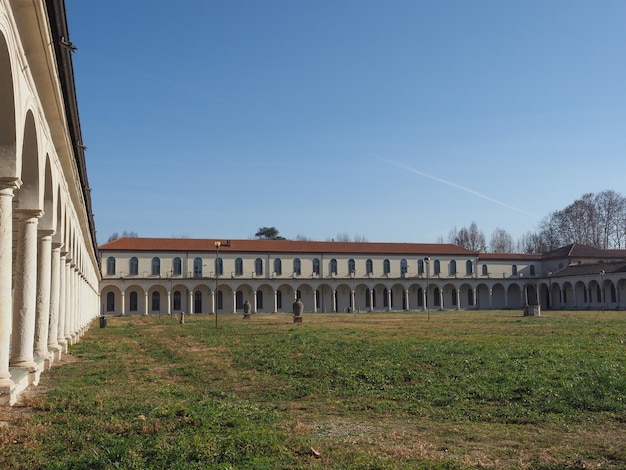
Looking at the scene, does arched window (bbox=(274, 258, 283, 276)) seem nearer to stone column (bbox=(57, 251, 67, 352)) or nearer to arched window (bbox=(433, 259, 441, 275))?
arched window (bbox=(433, 259, 441, 275))

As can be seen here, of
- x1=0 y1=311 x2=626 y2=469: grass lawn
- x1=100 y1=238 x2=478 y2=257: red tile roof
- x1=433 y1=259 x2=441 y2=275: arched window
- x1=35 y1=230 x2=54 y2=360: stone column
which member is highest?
x1=100 y1=238 x2=478 y2=257: red tile roof

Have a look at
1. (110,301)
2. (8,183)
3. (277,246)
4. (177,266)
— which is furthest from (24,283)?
(277,246)

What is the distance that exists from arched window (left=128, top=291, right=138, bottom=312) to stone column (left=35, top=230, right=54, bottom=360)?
180ft

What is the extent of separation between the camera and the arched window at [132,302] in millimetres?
65750

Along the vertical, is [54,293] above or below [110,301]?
below

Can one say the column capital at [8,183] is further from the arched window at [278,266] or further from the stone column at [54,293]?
the arched window at [278,266]

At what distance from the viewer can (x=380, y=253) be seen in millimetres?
74000

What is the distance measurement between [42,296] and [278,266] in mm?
58023

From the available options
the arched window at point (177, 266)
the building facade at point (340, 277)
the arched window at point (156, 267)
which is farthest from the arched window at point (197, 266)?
the arched window at point (156, 267)

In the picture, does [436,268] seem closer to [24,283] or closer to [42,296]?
[42,296]

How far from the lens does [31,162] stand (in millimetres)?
10289

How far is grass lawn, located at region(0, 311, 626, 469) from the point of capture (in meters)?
5.97

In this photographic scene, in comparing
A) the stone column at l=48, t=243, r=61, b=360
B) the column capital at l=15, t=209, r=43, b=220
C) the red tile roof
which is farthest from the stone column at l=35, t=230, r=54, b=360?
the red tile roof

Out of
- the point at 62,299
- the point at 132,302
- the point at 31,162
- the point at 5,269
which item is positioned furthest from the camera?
the point at 132,302
